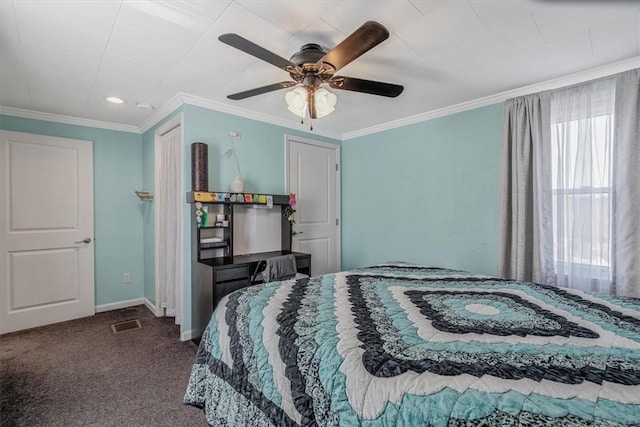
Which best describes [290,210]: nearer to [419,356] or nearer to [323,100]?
[323,100]

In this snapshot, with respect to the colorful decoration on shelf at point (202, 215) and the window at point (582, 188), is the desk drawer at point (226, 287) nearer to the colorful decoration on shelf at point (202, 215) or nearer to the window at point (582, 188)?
the colorful decoration on shelf at point (202, 215)

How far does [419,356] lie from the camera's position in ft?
3.17

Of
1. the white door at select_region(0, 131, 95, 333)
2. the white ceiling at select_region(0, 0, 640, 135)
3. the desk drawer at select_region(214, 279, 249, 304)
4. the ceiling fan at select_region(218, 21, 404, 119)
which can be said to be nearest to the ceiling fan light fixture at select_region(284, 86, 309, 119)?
the ceiling fan at select_region(218, 21, 404, 119)

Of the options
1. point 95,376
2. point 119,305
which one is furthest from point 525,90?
point 119,305

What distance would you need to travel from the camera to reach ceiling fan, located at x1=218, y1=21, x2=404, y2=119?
1436 millimetres

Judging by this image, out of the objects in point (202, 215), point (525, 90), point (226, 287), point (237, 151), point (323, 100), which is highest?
point (525, 90)

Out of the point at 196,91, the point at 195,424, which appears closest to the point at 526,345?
the point at 195,424

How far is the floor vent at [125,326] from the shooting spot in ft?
10.2

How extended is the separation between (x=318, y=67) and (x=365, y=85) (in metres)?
0.36

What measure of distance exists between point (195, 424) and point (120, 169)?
3297 mm

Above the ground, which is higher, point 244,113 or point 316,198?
point 244,113

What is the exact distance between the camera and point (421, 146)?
340 cm

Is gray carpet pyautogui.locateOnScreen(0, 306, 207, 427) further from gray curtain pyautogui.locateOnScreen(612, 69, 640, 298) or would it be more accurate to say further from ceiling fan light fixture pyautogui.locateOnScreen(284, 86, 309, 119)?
gray curtain pyautogui.locateOnScreen(612, 69, 640, 298)

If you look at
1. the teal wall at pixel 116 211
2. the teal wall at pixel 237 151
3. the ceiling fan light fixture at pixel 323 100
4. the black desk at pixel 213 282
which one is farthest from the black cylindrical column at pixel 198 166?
the teal wall at pixel 116 211
